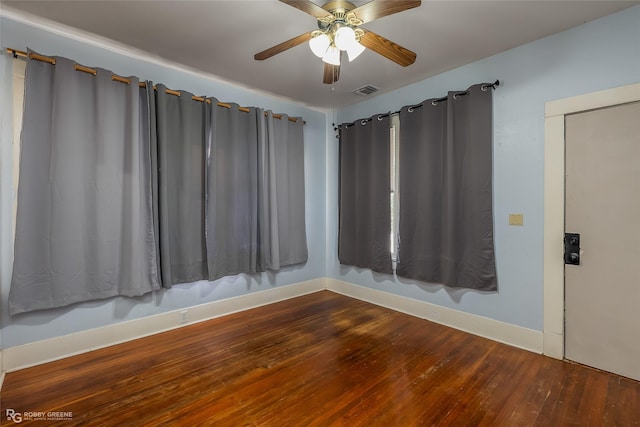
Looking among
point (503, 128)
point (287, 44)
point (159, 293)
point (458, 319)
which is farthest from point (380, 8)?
point (159, 293)

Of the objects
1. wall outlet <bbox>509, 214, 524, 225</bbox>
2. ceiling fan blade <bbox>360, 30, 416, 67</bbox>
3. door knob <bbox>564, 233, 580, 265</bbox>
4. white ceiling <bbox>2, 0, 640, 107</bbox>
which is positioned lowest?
door knob <bbox>564, 233, 580, 265</bbox>

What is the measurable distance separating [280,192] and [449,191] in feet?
6.72

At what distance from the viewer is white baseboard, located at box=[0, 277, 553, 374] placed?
234 centimetres

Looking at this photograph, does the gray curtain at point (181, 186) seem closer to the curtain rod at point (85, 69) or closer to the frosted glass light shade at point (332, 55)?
the curtain rod at point (85, 69)

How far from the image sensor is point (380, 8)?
169cm

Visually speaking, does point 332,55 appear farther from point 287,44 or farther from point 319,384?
point 319,384

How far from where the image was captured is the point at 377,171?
12.5ft

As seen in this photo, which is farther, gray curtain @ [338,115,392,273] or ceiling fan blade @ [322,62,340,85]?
gray curtain @ [338,115,392,273]

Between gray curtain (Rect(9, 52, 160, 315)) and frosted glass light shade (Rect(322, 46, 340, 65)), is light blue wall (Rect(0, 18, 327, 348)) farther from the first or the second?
frosted glass light shade (Rect(322, 46, 340, 65))

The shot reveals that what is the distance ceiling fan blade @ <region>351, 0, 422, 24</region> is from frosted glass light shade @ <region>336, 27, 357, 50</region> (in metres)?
0.11

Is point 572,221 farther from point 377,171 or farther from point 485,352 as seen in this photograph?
point 377,171

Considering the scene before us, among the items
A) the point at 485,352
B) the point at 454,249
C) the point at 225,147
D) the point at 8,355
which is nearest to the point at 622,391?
the point at 485,352

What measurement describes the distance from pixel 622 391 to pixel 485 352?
0.84m

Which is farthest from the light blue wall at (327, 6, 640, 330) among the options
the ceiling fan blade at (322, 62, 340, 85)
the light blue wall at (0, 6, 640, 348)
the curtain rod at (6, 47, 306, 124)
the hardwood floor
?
the curtain rod at (6, 47, 306, 124)
